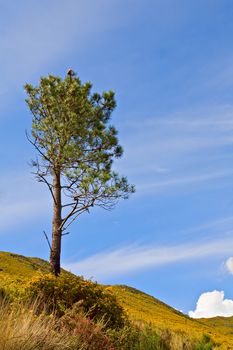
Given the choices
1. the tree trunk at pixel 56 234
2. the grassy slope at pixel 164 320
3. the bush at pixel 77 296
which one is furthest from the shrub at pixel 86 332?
the tree trunk at pixel 56 234

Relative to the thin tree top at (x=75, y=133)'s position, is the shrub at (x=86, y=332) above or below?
below

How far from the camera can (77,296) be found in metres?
13.1

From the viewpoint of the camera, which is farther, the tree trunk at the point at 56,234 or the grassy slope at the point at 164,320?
the tree trunk at the point at 56,234

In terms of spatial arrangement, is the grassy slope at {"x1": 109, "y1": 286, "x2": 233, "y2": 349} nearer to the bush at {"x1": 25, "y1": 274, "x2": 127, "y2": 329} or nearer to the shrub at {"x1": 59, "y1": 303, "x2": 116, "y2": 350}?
the bush at {"x1": 25, "y1": 274, "x2": 127, "y2": 329}

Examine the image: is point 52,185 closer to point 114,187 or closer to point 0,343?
point 114,187

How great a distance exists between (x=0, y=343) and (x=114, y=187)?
59.3ft

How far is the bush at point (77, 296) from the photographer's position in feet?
41.8

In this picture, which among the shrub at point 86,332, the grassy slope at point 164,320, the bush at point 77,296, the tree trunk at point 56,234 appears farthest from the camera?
the tree trunk at point 56,234

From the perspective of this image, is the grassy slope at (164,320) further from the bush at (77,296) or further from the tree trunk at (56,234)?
the tree trunk at (56,234)

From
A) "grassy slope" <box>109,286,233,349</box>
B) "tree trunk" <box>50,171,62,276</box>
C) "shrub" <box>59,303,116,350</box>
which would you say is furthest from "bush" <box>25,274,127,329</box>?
"tree trunk" <box>50,171,62,276</box>

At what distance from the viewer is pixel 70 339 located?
7.81m

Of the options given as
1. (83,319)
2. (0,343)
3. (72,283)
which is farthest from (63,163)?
(0,343)

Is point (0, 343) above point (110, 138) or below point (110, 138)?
below

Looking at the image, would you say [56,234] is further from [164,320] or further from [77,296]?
[164,320]
